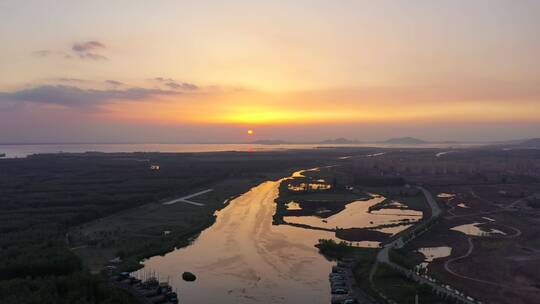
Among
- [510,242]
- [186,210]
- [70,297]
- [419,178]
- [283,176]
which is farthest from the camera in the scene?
[283,176]

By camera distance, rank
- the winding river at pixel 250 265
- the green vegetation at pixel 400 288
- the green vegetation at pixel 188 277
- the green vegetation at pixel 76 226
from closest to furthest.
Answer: the green vegetation at pixel 76 226
the green vegetation at pixel 400 288
the winding river at pixel 250 265
the green vegetation at pixel 188 277

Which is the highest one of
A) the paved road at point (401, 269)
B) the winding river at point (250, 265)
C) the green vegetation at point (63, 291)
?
the green vegetation at point (63, 291)

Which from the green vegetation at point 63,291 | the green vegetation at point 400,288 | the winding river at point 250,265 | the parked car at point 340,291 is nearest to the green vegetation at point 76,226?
the green vegetation at point 63,291

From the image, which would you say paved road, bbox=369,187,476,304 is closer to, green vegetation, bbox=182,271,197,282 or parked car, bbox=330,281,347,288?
parked car, bbox=330,281,347,288

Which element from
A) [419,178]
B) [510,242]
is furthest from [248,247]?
[419,178]

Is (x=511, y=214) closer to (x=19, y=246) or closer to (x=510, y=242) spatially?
(x=510, y=242)

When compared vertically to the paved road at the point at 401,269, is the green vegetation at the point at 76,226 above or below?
above

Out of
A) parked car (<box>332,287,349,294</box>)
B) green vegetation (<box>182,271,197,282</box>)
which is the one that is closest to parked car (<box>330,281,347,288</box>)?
parked car (<box>332,287,349,294</box>)

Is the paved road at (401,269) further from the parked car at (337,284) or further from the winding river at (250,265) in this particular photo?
the winding river at (250,265)

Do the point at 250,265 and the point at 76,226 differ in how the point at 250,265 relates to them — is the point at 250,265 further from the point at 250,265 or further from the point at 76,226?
the point at 76,226

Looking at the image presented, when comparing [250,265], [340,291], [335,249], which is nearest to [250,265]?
[250,265]

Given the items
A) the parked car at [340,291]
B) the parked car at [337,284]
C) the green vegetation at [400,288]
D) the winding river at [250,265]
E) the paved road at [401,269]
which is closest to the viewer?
the green vegetation at [400,288]
